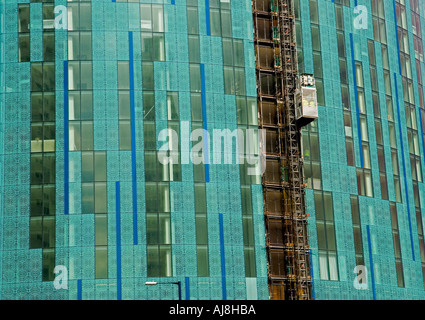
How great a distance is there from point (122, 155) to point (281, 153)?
14.8 meters

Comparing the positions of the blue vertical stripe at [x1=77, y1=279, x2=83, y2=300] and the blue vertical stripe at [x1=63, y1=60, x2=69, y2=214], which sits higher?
the blue vertical stripe at [x1=63, y1=60, x2=69, y2=214]

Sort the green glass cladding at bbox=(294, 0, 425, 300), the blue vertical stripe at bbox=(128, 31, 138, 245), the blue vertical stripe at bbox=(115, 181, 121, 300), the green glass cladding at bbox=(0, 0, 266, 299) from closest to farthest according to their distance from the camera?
the blue vertical stripe at bbox=(115, 181, 121, 300) < the green glass cladding at bbox=(0, 0, 266, 299) < the blue vertical stripe at bbox=(128, 31, 138, 245) < the green glass cladding at bbox=(294, 0, 425, 300)

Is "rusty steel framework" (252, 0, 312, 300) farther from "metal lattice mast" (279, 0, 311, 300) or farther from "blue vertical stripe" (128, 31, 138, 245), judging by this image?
"blue vertical stripe" (128, 31, 138, 245)

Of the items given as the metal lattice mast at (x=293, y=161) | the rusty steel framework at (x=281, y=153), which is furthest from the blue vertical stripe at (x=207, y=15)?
the metal lattice mast at (x=293, y=161)

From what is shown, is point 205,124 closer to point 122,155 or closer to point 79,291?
point 122,155

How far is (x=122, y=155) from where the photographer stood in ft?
239

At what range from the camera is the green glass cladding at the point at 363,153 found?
77.6m

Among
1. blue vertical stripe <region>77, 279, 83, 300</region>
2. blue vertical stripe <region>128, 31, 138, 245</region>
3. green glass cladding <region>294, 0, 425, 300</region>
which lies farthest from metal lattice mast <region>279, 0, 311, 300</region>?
blue vertical stripe <region>77, 279, 83, 300</region>

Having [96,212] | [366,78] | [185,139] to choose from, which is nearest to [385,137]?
[366,78]

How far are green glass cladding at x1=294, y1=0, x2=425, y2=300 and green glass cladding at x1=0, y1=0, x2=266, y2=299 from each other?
6.92m

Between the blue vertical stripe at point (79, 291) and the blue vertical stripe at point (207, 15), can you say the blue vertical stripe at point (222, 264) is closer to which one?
the blue vertical stripe at point (79, 291)

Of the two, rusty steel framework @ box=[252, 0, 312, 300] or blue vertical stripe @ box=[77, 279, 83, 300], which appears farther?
rusty steel framework @ box=[252, 0, 312, 300]

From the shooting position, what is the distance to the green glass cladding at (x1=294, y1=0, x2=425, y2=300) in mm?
77562
